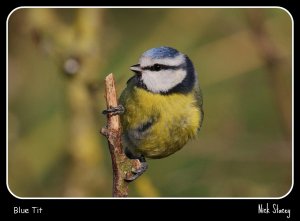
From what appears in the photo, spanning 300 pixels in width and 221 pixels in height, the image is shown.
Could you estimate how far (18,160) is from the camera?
2979 mm

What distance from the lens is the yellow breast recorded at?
8.14ft

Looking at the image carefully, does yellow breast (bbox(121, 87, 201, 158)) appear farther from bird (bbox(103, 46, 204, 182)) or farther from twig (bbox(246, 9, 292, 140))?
twig (bbox(246, 9, 292, 140))

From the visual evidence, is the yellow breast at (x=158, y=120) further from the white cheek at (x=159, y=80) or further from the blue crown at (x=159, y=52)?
the blue crown at (x=159, y=52)

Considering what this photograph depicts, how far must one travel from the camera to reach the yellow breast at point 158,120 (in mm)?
2480

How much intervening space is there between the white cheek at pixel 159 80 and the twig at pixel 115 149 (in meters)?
0.25

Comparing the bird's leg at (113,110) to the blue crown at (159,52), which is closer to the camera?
the bird's leg at (113,110)

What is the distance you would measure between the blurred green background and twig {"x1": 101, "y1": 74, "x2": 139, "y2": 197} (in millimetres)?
498

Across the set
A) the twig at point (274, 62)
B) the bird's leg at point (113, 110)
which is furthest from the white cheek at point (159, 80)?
the twig at point (274, 62)

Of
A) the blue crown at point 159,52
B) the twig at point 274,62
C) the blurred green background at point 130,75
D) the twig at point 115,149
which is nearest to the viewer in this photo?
the twig at point 115,149

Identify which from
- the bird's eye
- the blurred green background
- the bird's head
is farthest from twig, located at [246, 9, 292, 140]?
the bird's eye

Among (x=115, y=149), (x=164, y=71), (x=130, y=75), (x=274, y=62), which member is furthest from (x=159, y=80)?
(x=274, y=62)

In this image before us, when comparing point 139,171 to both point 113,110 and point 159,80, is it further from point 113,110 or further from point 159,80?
point 159,80

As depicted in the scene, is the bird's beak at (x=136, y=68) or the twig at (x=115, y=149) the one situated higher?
the bird's beak at (x=136, y=68)

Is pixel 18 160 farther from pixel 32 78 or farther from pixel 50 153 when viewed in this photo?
pixel 32 78
